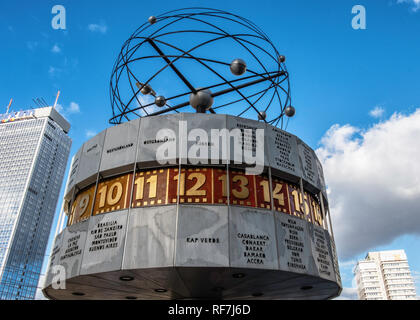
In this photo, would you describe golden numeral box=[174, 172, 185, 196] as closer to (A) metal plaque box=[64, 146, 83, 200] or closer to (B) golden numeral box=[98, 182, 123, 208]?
(B) golden numeral box=[98, 182, 123, 208]

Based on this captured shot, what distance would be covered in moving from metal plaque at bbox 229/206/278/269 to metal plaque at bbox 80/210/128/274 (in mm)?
4041

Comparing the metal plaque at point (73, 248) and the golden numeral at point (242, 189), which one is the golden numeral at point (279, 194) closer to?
the golden numeral at point (242, 189)

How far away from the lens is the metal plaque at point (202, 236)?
10352 mm

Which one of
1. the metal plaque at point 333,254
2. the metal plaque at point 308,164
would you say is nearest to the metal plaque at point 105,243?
the metal plaque at point 308,164

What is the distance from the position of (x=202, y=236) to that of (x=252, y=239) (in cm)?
184

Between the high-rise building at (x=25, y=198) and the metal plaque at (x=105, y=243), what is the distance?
178 m

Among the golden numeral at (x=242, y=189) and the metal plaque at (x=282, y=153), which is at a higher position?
the metal plaque at (x=282, y=153)

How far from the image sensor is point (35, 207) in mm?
181125

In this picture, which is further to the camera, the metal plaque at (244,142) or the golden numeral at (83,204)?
the golden numeral at (83,204)

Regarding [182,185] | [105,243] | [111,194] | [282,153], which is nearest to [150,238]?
[105,243]

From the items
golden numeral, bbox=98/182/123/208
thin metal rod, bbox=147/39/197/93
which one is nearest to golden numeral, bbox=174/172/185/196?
golden numeral, bbox=98/182/123/208
